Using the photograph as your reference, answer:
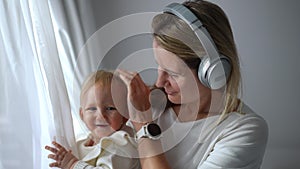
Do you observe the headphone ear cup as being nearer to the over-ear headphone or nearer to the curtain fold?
the over-ear headphone

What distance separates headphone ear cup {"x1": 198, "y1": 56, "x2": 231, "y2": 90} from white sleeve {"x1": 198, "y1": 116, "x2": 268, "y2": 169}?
118 millimetres

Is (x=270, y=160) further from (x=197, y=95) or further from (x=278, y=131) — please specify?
(x=197, y=95)

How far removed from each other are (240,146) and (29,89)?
51 cm

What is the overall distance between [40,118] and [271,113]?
39.7 inches

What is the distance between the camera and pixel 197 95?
1.16 metres

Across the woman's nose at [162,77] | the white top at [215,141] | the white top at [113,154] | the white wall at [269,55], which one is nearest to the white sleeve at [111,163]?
the white top at [113,154]

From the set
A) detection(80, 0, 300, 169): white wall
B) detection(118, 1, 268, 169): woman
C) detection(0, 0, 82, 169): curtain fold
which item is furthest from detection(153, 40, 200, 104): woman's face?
detection(80, 0, 300, 169): white wall

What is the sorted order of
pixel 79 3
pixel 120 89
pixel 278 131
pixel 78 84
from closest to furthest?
pixel 120 89 → pixel 78 84 → pixel 79 3 → pixel 278 131

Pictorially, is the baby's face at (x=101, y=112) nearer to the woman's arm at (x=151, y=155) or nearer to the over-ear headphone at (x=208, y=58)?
the woman's arm at (x=151, y=155)

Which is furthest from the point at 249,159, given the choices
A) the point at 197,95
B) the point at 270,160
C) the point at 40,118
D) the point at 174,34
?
the point at 270,160

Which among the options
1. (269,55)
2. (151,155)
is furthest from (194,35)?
(269,55)

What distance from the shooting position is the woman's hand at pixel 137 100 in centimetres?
109

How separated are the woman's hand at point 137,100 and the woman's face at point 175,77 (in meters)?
0.05

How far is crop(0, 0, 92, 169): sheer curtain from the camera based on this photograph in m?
0.96
